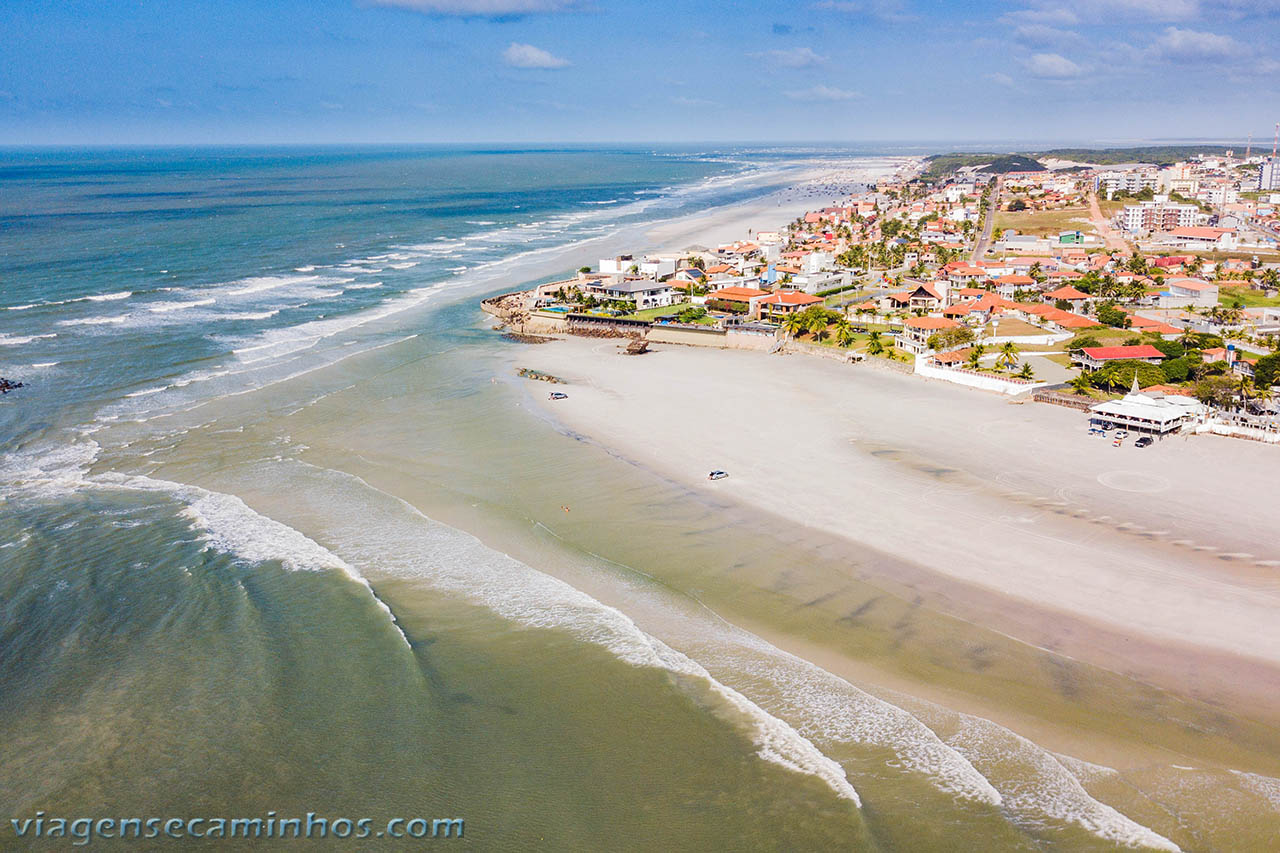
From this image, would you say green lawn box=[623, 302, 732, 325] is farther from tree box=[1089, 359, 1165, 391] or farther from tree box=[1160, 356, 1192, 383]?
tree box=[1160, 356, 1192, 383]

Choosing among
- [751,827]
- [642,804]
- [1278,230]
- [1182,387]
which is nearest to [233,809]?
[642,804]

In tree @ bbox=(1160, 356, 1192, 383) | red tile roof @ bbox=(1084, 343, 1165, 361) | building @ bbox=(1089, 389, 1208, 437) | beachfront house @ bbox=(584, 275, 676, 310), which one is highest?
beachfront house @ bbox=(584, 275, 676, 310)

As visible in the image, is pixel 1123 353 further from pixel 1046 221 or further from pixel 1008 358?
pixel 1046 221

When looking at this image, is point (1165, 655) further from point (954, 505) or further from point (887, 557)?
point (954, 505)

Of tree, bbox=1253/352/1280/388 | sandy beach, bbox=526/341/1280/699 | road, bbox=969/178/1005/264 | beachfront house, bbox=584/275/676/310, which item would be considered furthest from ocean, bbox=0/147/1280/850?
road, bbox=969/178/1005/264

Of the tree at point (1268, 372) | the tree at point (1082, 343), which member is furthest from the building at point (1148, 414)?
the tree at point (1082, 343)

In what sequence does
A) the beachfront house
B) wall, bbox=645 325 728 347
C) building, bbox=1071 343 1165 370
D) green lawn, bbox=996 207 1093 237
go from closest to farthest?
building, bbox=1071 343 1165 370 < wall, bbox=645 325 728 347 < the beachfront house < green lawn, bbox=996 207 1093 237

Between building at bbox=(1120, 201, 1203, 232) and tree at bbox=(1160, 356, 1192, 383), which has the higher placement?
building at bbox=(1120, 201, 1203, 232)
